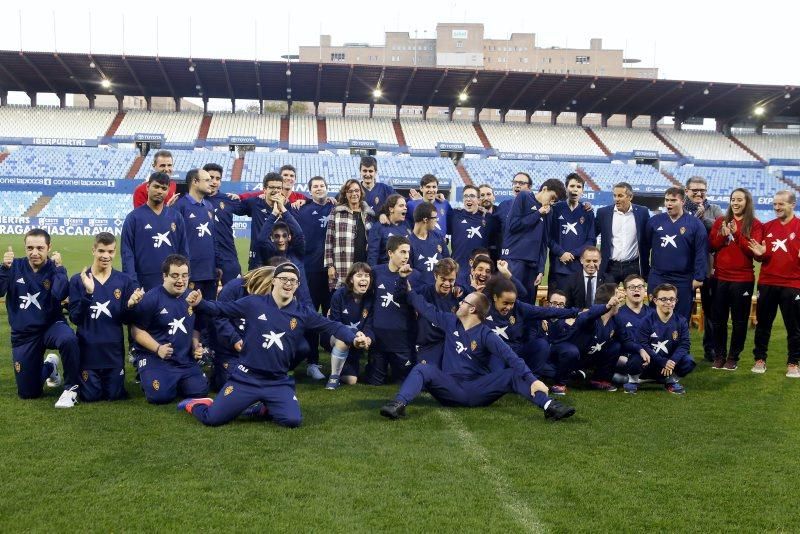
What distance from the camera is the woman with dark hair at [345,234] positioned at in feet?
25.4

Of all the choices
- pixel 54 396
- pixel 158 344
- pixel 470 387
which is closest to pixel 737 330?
pixel 470 387

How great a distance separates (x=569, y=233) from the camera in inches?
316

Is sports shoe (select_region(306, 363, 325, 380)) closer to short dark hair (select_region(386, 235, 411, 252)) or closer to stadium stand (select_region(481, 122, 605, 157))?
short dark hair (select_region(386, 235, 411, 252))

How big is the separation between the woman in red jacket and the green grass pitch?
5.60ft

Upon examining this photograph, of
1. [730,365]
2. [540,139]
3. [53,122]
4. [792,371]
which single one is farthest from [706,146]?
[792,371]

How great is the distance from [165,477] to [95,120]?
43.1 metres

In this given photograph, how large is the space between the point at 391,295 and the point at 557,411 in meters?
2.15

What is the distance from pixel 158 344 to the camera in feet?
20.0

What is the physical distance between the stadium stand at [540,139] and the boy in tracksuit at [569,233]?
3596 cm

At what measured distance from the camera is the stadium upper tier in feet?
123

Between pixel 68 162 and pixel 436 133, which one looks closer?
pixel 68 162

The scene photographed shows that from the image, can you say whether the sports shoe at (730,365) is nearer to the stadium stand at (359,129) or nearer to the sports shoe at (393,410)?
the sports shoe at (393,410)

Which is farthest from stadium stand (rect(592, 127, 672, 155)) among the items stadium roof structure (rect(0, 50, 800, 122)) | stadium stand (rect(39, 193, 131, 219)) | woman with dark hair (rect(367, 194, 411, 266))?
woman with dark hair (rect(367, 194, 411, 266))

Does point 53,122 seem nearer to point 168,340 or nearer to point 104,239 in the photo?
point 104,239
